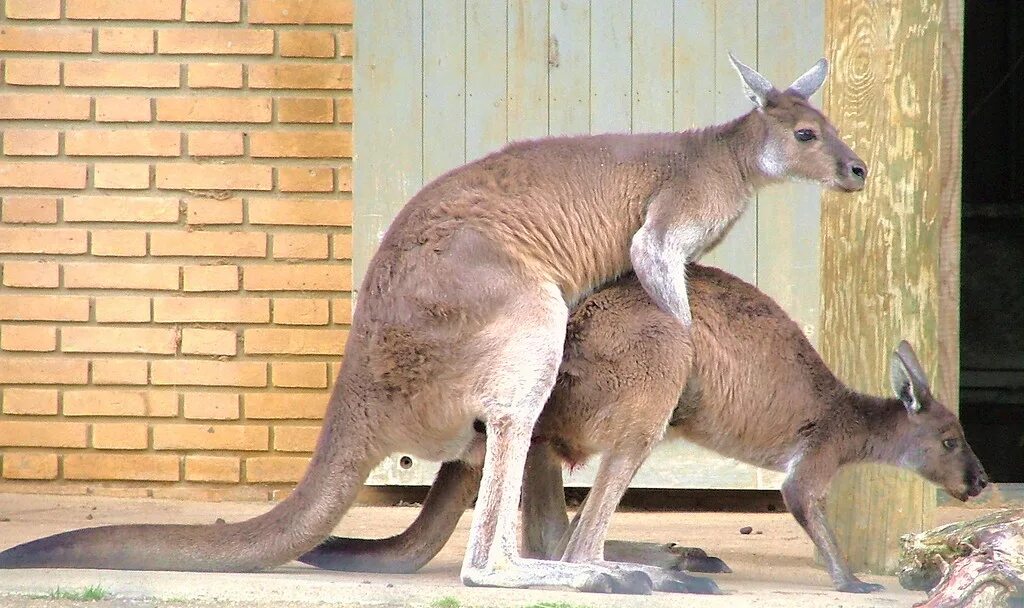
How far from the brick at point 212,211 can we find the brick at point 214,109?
381mm

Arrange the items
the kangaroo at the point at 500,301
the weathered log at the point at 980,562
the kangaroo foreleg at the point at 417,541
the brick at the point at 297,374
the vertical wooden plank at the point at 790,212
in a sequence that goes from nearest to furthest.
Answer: the weathered log at the point at 980,562 → the kangaroo at the point at 500,301 → the kangaroo foreleg at the point at 417,541 → the vertical wooden plank at the point at 790,212 → the brick at the point at 297,374

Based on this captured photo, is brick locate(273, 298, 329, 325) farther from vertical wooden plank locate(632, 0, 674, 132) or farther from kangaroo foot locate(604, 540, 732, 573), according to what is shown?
kangaroo foot locate(604, 540, 732, 573)

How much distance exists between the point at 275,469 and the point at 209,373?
552 mm

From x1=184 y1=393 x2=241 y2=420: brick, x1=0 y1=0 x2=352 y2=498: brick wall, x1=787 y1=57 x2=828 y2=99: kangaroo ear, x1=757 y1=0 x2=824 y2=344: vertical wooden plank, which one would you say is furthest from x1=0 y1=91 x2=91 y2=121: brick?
x1=787 y1=57 x2=828 y2=99: kangaroo ear

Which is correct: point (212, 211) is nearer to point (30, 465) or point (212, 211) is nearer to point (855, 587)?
point (30, 465)

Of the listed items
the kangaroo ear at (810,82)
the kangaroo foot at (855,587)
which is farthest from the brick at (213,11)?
the kangaroo foot at (855,587)

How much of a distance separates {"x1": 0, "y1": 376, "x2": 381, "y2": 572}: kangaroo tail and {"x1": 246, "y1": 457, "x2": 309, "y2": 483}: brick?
2.22 metres

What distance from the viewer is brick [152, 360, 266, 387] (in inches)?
287

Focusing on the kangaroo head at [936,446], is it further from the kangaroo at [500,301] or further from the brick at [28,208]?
the brick at [28,208]

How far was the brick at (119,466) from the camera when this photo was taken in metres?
7.32

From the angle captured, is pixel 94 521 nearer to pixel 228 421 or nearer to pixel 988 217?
pixel 228 421

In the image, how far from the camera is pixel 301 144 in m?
7.22

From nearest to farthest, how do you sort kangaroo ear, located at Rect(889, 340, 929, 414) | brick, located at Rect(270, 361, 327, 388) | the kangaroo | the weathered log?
1. the weathered log
2. the kangaroo
3. kangaroo ear, located at Rect(889, 340, 929, 414)
4. brick, located at Rect(270, 361, 327, 388)

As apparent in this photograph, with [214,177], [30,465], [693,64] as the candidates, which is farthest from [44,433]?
[693,64]
